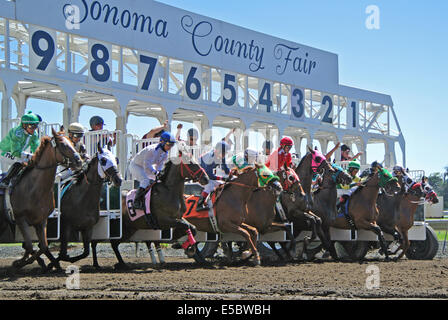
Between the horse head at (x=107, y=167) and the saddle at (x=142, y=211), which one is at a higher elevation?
the horse head at (x=107, y=167)

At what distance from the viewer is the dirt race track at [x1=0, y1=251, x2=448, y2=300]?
7289 millimetres

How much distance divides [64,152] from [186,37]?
973 cm

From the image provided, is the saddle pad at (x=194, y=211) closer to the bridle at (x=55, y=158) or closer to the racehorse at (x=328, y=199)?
the racehorse at (x=328, y=199)

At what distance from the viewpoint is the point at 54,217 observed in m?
10.6

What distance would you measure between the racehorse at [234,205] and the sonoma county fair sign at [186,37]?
5.86 meters

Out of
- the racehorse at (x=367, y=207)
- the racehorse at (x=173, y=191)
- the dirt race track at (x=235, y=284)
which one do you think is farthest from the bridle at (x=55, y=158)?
the racehorse at (x=367, y=207)

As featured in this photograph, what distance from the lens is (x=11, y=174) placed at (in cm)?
1002

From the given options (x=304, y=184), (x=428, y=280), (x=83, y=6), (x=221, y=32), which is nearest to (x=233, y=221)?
(x=304, y=184)

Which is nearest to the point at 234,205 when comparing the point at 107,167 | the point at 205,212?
the point at 205,212

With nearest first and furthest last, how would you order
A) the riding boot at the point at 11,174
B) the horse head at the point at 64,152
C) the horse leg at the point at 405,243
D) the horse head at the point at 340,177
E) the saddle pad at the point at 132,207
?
1. the horse head at the point at 64,152
2. the riding boot at the point at 11,174
3. the saddle pad at the point at 132,207
4. the horse head at the point at 340,177
5. the horse leg at the point at 405,243

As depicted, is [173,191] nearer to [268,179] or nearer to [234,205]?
[234,205]

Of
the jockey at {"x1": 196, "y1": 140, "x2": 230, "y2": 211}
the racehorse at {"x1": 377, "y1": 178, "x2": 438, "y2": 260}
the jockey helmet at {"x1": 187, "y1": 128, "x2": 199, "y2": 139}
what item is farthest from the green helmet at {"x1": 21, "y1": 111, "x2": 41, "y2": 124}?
the racehorse at {"x1": 377, "y1": 178, "x2": 438, "y2": 260}

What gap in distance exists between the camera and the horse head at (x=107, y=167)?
10.2 meters
